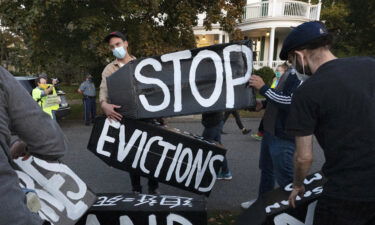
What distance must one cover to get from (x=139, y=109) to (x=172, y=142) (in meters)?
0.55

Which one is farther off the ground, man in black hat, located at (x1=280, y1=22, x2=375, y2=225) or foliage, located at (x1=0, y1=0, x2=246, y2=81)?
foliage, located at (x1=0, y1=0, x2=246, y2=81)

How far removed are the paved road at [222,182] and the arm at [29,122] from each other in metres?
2.77

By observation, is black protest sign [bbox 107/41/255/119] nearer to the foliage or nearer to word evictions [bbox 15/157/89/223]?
word evictions [bbox 15/157/89/223]

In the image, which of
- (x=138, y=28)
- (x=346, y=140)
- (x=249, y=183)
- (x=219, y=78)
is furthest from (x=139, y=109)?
(x=138, y=28)

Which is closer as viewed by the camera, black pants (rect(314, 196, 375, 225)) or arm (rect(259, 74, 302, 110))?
black pants (rect(314, 196, 375, 225))

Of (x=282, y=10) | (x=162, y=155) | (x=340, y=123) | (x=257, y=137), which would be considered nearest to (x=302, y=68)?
(x=340, y=123)

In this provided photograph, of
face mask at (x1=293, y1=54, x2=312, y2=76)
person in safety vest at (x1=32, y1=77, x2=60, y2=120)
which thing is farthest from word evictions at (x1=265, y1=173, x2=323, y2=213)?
person in safety vest at (x1=32, y1=77, x2=60, y2=120)

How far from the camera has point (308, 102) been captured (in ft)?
5.43

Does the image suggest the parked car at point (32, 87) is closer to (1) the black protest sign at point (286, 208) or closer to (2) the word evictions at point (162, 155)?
(2) the word evictions at point (162, 155)

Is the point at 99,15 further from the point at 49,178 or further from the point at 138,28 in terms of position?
the point at 49,178

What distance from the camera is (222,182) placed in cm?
462

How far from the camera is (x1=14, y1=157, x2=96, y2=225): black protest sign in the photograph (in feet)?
6.84

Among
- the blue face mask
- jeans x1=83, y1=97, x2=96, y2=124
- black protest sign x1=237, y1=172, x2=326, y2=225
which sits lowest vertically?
jeans x1=83, y1=97, x2=96, y2=124

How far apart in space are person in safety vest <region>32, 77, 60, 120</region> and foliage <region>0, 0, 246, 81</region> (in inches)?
66.1
